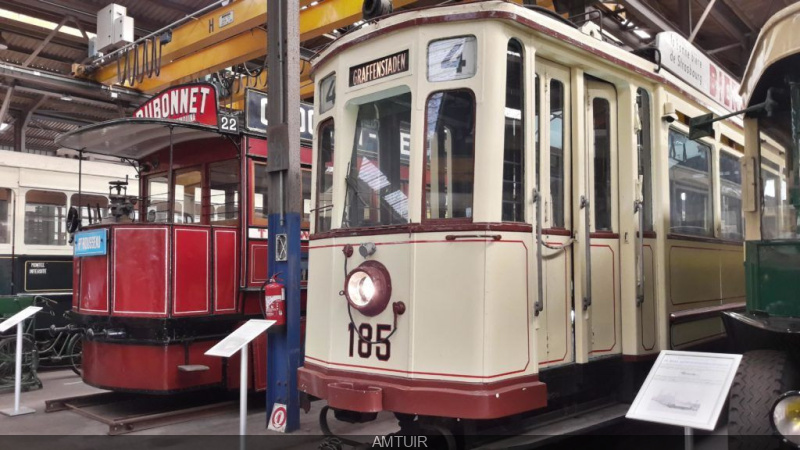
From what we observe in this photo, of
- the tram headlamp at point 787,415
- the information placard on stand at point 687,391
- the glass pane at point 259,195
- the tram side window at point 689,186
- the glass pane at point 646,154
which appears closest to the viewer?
the information placard on stand at point 687,391

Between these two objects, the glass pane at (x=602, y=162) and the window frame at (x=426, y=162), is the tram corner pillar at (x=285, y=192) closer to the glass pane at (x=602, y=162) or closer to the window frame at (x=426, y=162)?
the window frame at (x=426, y=162)

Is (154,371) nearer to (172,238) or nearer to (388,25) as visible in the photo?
(172,238)

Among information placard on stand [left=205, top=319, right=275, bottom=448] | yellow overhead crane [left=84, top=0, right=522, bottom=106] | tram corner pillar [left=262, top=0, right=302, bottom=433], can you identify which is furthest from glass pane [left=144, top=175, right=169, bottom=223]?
information placard on stand [left=205, top=319, right=275, bottom=448]

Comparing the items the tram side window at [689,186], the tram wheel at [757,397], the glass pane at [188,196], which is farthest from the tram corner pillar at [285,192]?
the tram wheel at [757,397]

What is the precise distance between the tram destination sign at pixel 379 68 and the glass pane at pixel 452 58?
7.3 inches

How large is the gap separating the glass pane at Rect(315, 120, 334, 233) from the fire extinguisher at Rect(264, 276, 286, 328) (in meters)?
1.23

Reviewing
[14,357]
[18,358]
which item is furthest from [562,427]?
[14,357]

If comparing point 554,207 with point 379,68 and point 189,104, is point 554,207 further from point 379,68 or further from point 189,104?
point 189,104

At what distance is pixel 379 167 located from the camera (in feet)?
14.2

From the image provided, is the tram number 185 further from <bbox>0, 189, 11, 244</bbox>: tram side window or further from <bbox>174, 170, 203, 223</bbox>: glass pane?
<bbox>0, 189, 11, 244</bbox>: tram side window

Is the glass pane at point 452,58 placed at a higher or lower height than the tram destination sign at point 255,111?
lower

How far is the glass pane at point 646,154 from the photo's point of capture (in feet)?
16.5

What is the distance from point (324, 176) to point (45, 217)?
688cm

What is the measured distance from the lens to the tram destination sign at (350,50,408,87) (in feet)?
13.5
